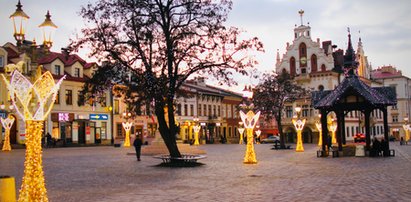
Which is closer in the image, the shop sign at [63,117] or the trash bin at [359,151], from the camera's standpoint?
the trash bin at [359,151]

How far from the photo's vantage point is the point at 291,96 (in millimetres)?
45875

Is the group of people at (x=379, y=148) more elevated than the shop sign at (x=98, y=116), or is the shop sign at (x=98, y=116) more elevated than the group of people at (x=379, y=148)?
the shop sign at (x=98, y=116)

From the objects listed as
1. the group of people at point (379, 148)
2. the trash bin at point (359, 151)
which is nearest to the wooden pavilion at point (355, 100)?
the trash bin at point (359, 151)

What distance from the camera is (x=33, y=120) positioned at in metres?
10.1

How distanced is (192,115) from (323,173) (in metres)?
56.4

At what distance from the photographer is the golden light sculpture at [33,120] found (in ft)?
32.0

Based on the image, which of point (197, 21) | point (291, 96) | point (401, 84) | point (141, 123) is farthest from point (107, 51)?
point (401, 84)

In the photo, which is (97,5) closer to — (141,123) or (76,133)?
(76,133)

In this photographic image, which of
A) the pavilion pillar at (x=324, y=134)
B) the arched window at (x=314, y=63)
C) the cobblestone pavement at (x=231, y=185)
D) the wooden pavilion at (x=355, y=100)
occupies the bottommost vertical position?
the cobblestone pavement at (x=231, y=185)

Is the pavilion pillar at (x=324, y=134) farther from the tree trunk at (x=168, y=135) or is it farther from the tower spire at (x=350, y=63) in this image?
the tree trunk at (x=168, y=135)

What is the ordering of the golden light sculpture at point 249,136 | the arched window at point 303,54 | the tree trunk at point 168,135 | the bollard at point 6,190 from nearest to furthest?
the bollard at point 6,190, the tree trunk at point 168,135, the golden light sculpture at point 249,136, the arched window at point 303,54

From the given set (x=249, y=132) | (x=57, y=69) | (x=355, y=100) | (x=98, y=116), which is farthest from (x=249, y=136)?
(x=98, y=116)

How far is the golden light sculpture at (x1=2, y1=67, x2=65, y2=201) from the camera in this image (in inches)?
384

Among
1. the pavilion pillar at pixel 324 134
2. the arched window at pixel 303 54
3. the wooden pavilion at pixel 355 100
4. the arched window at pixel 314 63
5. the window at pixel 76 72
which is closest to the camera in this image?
the wooden pavilion at pixel 355 100
